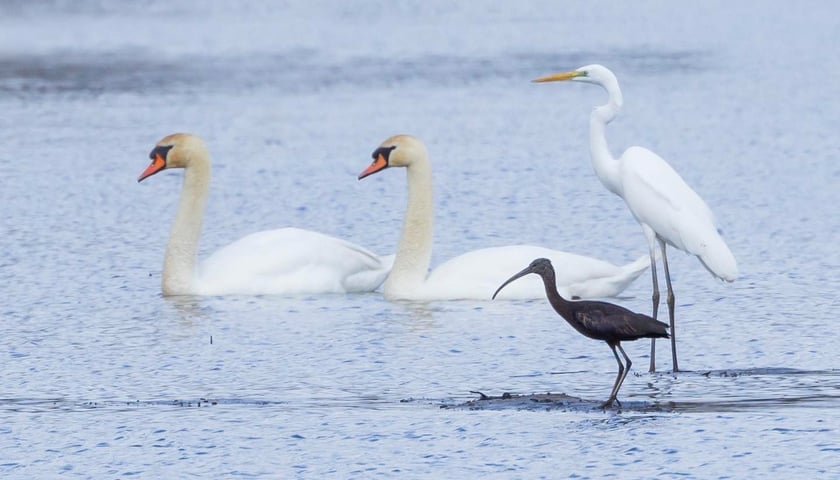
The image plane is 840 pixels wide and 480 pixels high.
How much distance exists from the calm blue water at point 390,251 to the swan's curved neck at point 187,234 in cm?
24

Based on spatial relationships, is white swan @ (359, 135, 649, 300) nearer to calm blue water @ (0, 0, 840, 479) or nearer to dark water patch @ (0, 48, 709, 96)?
calm blue water @ (0, 0, 840, 479)

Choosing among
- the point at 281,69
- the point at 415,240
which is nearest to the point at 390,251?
the point at 415,240

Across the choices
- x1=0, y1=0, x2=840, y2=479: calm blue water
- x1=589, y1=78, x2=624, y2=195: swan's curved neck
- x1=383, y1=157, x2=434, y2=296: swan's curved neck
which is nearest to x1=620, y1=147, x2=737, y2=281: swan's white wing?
x1=589, y1=78, x2=624, y2=195: swan's curved neck

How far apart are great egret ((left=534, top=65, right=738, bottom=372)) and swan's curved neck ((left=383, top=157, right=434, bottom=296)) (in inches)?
65.9

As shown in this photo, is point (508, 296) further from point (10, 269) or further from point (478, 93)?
point (478, 93)

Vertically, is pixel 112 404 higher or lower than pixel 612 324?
lower

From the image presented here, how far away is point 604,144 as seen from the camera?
31.9 feet

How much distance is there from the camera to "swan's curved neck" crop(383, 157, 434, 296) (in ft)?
36.0

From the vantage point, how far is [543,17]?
3950 centimetres

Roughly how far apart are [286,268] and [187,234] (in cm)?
80

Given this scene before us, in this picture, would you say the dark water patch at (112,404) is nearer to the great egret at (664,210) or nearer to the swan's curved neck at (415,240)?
the great egret at (664,210)

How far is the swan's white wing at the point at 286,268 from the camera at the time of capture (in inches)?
437

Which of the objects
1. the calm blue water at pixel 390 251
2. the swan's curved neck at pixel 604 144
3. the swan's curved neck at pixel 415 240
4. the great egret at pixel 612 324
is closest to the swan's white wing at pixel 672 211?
the swan's curved neck at pixel 604 144

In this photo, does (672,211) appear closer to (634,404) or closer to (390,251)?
(634,404)
